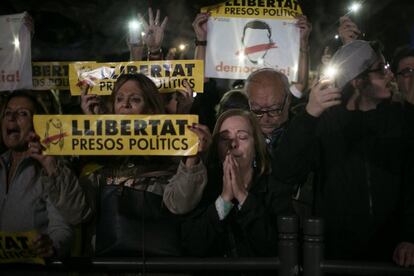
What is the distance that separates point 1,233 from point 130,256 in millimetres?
841

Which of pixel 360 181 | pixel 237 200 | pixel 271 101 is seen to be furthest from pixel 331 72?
pixel 237 200

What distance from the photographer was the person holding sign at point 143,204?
352 centimetres

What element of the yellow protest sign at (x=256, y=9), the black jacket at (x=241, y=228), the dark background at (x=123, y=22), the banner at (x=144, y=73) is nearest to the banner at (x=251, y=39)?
the yellow protest sign at (x=256, y=9)

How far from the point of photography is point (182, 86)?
405cm

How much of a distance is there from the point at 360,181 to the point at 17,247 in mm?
2172

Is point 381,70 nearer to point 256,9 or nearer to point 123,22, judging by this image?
point 256,9

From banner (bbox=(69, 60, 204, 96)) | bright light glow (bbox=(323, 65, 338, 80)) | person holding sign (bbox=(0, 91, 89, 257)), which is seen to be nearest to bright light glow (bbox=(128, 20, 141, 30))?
banner (bbox=(69, 60, 204, 96))

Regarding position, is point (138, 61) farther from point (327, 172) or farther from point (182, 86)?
point (327, 172)

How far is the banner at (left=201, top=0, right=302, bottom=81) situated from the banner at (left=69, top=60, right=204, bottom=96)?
0.48m

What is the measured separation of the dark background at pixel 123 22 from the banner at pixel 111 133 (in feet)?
3.63

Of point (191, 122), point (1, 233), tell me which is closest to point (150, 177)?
point (191, 122)

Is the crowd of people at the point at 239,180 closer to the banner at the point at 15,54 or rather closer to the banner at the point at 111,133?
the banner at the point at 111,133

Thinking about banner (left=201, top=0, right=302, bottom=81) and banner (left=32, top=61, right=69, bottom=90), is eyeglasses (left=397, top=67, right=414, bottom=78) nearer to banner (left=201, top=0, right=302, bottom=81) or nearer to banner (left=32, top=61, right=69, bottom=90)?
banner (left=201, top=0, right=302, bottom=81)

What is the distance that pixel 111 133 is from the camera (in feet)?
12.1
